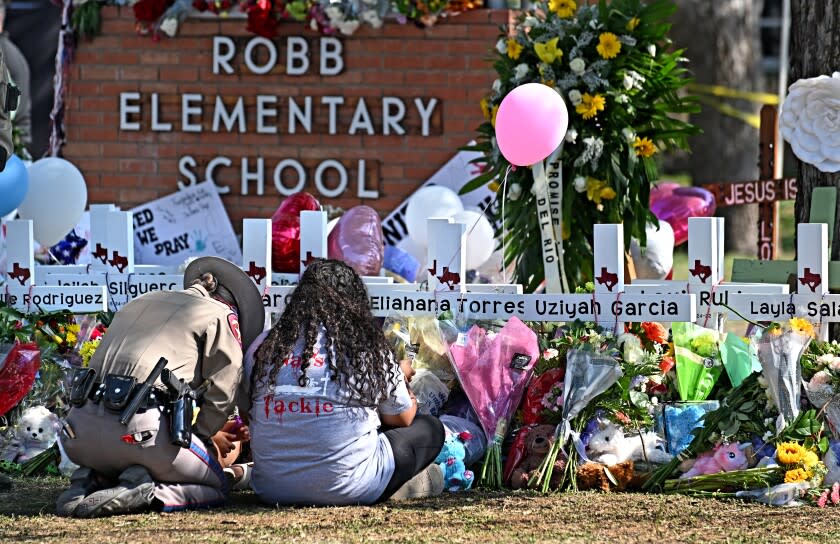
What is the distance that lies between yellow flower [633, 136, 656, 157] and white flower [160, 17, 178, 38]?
3991mm

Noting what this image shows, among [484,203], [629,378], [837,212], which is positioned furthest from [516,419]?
[484,203]

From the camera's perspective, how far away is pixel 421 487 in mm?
5395

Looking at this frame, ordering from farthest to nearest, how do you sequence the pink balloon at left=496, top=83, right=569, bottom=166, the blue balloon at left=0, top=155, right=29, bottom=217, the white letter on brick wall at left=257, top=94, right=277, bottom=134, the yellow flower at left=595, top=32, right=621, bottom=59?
the white letter on brick wall at left=257, top=94, right=277, bottom=134 → the yellow flower at left=595, top=32, right=621, bottom=59 → the blue balloon at left=0, top=155, right=29, bottom=217 → the pink balloon at left=496, top=83, right=569, bottom=166

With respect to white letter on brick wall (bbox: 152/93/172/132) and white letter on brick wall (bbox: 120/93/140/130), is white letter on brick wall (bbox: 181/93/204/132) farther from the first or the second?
white letter on brick wall (bbox: 120/93/140/130)

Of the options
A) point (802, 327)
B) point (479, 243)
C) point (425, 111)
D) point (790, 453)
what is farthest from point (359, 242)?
point (790, 453)

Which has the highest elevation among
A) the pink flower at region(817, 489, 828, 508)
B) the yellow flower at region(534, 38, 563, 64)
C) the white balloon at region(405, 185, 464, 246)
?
the yellow flower at region(534, 38, 563, 64)

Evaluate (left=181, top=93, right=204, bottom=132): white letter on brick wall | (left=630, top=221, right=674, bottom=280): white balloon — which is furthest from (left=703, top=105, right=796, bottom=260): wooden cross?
(left=181, top=93, right=204, bottom=132): white letter on brick wall

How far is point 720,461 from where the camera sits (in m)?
5.41

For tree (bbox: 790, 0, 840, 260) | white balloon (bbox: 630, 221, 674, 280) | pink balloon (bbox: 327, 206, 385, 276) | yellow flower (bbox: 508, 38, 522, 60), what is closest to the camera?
tree (bbox: 790, 0, 840, 260)

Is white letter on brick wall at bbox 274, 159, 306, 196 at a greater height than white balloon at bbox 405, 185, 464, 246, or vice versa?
white letter on brick wall at bbox 274, 159, 306, 196

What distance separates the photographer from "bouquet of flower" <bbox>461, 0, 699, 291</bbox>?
6.86 m

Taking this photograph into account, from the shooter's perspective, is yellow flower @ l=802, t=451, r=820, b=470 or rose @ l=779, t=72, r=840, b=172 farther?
rose @ l=779, t=72, r=840, b=172

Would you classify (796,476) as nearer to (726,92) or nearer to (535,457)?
(535,457)

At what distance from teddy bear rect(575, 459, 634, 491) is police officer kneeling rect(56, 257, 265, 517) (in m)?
1.46
